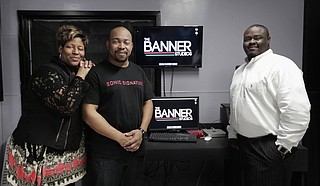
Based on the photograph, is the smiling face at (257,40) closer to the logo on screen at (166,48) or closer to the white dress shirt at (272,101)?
the white dress shirt at (272,101)

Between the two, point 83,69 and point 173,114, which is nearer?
point 83,69

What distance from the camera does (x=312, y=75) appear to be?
276 cm

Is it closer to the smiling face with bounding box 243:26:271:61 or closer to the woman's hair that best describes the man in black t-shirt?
the woman's hair

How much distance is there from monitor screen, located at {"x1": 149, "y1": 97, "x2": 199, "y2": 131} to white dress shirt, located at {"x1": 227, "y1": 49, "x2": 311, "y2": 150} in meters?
0.64

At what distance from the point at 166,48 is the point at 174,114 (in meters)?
0.63

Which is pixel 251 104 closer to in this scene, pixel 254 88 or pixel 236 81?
pixel 254 88

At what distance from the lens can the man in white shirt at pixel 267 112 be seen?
1.69 metres

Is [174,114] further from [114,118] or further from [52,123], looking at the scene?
[52,123]

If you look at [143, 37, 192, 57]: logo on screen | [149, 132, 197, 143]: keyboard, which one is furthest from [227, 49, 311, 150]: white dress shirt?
[143, 37, 192, 57]: logo on screen

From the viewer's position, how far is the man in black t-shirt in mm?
1688

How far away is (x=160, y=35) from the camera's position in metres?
2.66

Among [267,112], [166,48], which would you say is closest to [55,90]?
[267,112]

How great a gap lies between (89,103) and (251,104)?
99 cm

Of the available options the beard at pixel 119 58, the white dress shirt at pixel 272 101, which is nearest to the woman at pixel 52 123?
the beard at pixel 119 58
